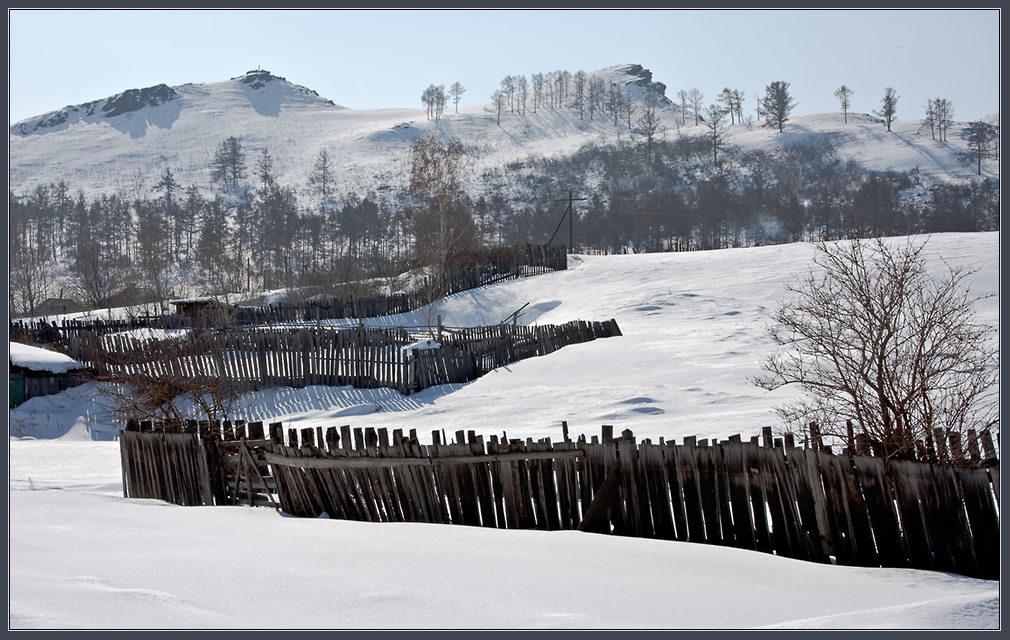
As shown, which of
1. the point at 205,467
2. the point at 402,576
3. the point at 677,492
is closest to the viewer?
the point at 402,576

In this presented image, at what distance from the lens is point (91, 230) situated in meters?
107

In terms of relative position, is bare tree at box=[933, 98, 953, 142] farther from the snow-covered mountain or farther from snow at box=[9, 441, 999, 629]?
snow at box=[9, 441, 999, 629]

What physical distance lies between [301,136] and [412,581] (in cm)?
15735

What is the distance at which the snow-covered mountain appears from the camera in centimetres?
12425

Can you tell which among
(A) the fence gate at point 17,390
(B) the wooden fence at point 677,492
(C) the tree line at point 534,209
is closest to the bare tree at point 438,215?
(A) the fence gate at point 17,390

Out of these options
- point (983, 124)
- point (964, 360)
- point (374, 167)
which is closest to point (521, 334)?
point (964, 360)

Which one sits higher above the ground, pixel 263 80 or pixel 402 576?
pixel 263 80

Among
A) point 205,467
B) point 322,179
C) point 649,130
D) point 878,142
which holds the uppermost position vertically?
point 649,130

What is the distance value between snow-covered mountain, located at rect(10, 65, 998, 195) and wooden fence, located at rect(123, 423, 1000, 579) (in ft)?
354

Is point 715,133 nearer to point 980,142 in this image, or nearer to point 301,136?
point 980,142

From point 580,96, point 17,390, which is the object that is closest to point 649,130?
point 580,96

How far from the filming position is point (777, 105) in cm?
12938

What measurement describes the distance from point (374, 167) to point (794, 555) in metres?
127

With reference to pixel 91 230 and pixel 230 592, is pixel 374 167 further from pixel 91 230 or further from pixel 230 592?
pixel 230 592
